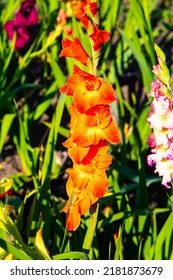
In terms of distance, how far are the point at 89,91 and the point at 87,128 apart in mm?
68

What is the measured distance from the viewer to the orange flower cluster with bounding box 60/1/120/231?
38.2 inches

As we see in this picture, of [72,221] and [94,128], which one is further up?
[94,128]

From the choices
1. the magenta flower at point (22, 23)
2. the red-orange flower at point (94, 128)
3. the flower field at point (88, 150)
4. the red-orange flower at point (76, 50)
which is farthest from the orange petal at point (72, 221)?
the magenta flower at point (22, 23)

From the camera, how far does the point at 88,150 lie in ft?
3.35

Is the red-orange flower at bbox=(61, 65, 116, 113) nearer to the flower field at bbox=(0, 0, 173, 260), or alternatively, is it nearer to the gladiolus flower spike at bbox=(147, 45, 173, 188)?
the flower field at bbox=(0, 0, 173, 260)

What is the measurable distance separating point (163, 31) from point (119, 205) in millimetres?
1499

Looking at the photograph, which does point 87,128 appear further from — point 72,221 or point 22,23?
point 22,23

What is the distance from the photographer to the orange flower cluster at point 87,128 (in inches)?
38.2

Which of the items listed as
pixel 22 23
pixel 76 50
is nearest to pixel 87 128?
pixel 76 50

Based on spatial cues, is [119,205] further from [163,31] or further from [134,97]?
[163,31]

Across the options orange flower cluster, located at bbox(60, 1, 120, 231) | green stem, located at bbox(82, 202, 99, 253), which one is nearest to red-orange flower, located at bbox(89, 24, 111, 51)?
orange flower cluster, located at bbox(60, 1, 120, 231)

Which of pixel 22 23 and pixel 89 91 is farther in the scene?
pixel 22 23
